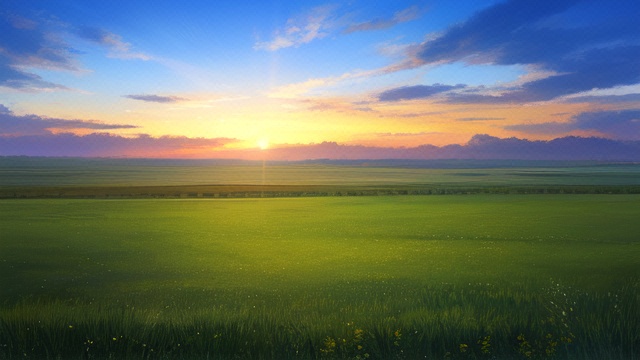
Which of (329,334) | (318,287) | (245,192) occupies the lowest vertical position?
(245,192)

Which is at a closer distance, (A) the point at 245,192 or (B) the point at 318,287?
(B) the point at 318,287

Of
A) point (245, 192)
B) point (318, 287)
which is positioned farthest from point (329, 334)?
point (245, 192)

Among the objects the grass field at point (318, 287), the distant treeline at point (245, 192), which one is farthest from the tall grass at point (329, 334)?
the distant treeline at point (245, 192)

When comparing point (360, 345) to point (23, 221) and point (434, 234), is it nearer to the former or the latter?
point (434, 234)

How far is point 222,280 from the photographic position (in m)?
14.2

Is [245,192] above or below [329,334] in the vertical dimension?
below

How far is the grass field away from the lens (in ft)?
26.4

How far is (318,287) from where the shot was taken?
13.2 m

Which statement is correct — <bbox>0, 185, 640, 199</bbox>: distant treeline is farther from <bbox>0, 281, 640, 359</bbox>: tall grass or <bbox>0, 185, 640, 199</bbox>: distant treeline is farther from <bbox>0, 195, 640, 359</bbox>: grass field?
<bbox>0, 281, 640, 359</bbox>: tall grass

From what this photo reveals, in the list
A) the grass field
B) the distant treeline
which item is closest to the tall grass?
the grass field

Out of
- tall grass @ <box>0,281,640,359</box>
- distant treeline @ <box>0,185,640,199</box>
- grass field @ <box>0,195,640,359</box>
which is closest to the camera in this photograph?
tall grass @ <box>0,281,640,359</box>

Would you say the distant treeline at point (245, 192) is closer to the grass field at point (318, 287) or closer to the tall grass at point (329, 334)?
the grass field at point (318, 287)

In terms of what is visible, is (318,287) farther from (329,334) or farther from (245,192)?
(245,192)

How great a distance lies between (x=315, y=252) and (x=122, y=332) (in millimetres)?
10946
